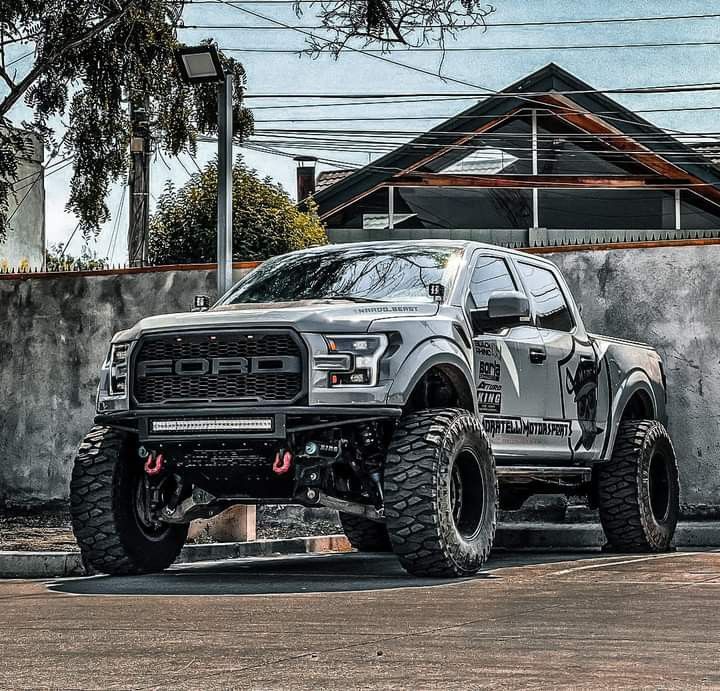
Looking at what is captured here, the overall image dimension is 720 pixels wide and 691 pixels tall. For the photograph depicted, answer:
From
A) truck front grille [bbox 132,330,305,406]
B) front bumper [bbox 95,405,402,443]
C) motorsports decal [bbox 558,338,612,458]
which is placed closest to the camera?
front bumper [bbox 95,405,402,443]

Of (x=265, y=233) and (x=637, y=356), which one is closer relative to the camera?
(x=637, y=356)

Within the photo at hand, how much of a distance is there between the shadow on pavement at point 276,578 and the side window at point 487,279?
1825 millimetres

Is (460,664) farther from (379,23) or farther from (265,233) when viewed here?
(265,233)

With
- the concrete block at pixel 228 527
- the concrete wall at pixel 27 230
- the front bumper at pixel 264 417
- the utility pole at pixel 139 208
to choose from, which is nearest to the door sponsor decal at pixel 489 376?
the front bumper at pixel 264 417

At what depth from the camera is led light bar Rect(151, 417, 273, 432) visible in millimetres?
8578

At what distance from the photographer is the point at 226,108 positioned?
12.7 metres

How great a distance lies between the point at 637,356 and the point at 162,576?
4.61 meters

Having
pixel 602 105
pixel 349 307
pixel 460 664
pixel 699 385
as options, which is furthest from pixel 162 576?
pixel 602 105

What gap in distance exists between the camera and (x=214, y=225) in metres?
22.3

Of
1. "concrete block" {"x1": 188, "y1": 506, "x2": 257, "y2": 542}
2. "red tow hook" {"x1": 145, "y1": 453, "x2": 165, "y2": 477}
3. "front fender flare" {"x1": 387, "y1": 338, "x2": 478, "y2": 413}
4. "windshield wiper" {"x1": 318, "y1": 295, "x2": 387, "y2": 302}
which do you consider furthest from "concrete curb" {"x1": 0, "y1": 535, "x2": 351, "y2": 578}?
"front fender flare" {"x1": 387, "y1": 338, "x2": 478, "y2": 413}

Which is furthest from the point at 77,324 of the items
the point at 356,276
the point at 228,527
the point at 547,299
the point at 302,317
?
the point at 302,317

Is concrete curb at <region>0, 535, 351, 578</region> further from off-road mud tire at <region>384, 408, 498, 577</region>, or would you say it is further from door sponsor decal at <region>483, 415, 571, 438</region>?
off-road mud tire at <region>384, 408, 498, 577</region>

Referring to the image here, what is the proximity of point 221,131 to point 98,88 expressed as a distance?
2104 millimetres

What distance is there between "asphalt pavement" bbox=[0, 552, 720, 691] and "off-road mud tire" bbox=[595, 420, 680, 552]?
1567 millimetres
